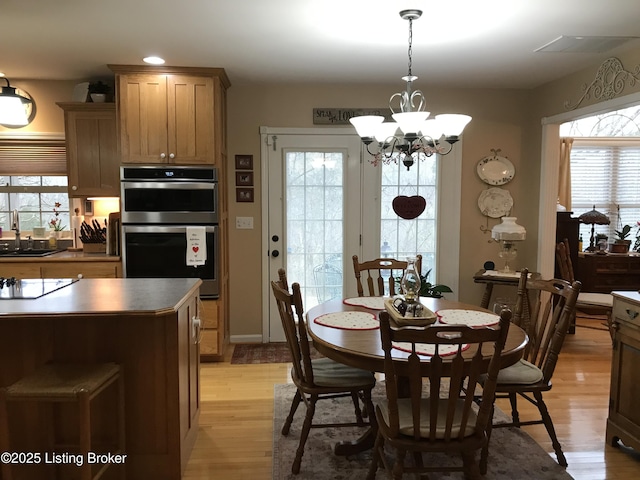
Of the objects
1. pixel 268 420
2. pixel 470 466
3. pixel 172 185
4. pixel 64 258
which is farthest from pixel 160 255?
pixel 470 466

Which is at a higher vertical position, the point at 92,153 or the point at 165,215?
the point at 92,153

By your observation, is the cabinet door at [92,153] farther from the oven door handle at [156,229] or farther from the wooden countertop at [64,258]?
the wooden countertop at [64,258]

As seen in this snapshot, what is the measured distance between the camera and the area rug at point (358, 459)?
8.07ft

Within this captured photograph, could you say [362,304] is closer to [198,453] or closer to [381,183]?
[198,453]

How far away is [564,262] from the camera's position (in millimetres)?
4781

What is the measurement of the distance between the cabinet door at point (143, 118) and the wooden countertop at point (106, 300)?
135cm

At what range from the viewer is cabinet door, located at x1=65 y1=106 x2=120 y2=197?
404 cm

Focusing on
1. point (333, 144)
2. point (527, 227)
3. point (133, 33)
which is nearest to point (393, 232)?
point (333, 144)

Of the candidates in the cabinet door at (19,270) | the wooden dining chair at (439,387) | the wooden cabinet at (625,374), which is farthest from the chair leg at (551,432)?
the cabinet door at (19,270)

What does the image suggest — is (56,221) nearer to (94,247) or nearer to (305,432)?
(94,247)

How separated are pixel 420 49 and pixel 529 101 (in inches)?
68.9

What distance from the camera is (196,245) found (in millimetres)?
3947

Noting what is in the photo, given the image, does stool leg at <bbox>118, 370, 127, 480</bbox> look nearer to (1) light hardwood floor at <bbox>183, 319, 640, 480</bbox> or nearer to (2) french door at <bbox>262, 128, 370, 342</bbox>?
(1) light hardwood floor at <bbox>183, 319, 640, 480</bbox>

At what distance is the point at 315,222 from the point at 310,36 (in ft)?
5.99
